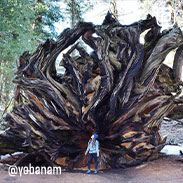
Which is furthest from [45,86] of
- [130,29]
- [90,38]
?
[130,29]

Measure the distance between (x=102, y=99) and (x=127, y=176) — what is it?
2.09m

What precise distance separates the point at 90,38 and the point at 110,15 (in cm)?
99

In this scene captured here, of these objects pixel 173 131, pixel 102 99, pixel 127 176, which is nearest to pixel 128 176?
pixel 127 176

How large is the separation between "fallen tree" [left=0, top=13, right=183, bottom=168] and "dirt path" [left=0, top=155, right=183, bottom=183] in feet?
1.61

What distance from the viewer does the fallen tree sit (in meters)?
6.44

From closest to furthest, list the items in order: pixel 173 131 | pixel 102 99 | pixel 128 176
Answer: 1. pixel 128 176
2. pixel 102 99
3. pixel 173 131

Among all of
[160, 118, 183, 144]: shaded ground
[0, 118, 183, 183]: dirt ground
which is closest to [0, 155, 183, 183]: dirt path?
[0, 118, 183, 183]: dirt ground

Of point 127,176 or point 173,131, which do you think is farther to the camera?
point 173,131

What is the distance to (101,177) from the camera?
5500 mm

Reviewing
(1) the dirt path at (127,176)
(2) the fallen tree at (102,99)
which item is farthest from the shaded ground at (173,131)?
(1) the dirt path at (127,176)

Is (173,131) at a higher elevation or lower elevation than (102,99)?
lower

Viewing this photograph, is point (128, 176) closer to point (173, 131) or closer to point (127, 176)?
point (127, 176)

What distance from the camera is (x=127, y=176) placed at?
582 cm

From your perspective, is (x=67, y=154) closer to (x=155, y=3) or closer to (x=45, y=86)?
(x=45, y=86)
